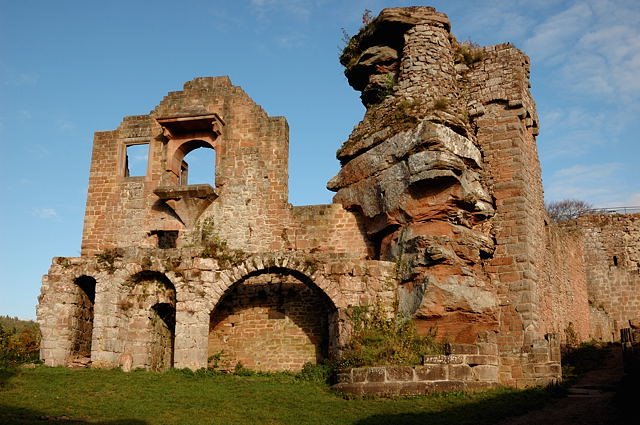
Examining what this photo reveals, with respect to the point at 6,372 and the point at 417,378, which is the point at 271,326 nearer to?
the point at 417,378

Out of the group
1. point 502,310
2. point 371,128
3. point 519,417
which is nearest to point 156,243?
point 371,128

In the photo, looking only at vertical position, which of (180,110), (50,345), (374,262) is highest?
(180,110)

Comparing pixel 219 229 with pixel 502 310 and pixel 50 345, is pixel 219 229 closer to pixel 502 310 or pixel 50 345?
pixel 50 345

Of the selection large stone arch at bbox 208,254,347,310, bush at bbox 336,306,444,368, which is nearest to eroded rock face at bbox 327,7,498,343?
bush at bbox 336,306,444,368

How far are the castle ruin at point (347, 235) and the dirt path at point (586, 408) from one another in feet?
3.81

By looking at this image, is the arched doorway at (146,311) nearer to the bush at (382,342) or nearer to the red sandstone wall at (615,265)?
the bush at (382,342)

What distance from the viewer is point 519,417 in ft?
40.4

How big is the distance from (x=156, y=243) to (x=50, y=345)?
5.47 meters

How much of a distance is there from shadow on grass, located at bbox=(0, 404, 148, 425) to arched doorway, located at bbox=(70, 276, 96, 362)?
21.4 feet

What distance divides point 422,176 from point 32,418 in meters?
10.8

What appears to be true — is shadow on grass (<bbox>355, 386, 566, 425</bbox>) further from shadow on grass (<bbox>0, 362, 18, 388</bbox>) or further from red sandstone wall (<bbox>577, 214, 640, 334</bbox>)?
red sandstone wall (<bbox>577, 214, 640, 334</bbox>)

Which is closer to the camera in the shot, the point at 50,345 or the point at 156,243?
the point at 50,345

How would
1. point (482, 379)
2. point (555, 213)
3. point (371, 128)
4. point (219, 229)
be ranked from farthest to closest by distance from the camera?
point (555, 213) → point (219, 229) → point (371, 128) → point (482, 379)

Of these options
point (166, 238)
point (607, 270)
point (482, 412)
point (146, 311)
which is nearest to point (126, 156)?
point (166, 238)
